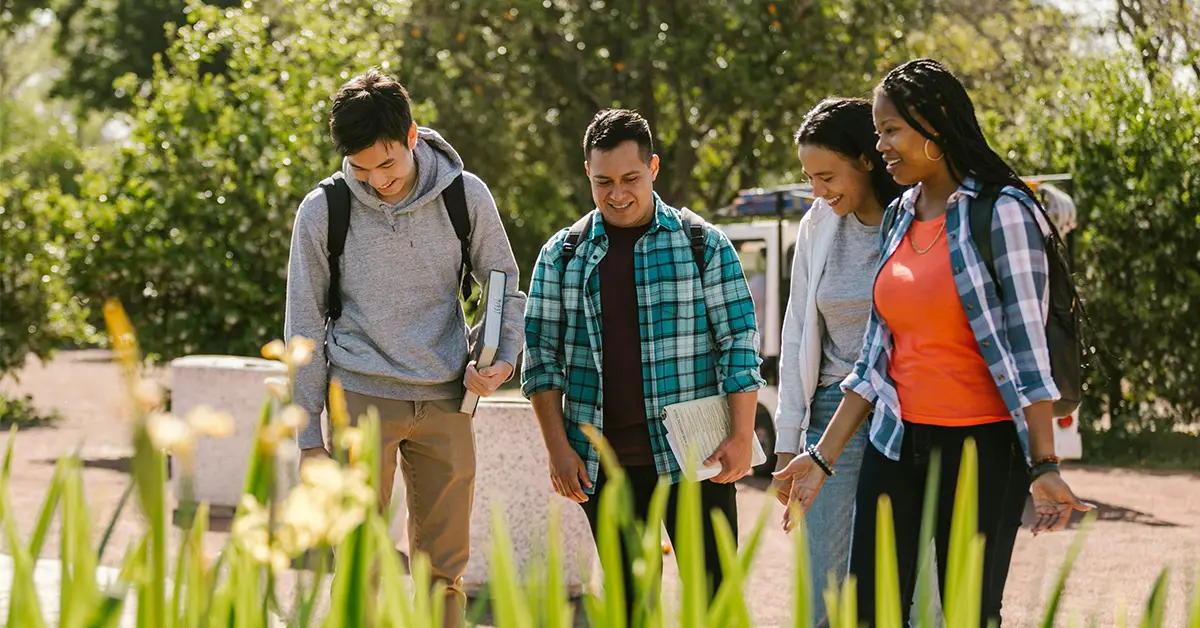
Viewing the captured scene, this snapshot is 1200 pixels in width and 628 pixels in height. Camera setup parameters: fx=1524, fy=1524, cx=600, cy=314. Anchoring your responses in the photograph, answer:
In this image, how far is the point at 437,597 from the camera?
1.44 metres

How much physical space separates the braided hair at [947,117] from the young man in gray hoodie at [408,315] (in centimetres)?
130

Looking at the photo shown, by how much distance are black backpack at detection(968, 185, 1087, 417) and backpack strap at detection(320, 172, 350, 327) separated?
1.66m

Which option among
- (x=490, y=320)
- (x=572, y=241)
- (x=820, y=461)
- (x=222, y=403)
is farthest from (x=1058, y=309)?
(x=222, y=403)

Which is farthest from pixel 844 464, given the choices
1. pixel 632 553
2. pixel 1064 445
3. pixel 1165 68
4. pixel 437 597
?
pixel 1165 68

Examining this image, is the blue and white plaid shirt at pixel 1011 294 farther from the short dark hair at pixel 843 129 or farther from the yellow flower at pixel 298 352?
the yellow flower at pixel 298 352

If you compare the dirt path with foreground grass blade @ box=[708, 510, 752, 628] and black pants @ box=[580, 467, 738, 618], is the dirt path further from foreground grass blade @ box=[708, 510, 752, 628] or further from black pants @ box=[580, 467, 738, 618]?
foreground grass blade @ box=[708, 510, 752, 628]

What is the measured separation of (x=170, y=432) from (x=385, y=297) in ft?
9.60

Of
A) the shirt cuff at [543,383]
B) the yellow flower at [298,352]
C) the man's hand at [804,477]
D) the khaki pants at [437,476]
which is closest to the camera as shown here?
the yellow flower at [298,352]

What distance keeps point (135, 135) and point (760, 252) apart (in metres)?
5.36

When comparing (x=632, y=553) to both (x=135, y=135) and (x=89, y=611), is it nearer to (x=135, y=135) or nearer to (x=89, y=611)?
(x=89, y=611)

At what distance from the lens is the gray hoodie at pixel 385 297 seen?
4.00 meters

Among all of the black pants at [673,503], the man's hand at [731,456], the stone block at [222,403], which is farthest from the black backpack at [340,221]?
the stone block at [222,403]

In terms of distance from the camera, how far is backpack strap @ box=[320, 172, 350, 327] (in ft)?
13.1

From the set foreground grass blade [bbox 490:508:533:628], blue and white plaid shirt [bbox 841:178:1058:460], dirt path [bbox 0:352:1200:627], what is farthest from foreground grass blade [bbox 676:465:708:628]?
dirt path [bbox 0:352:1200:627]
